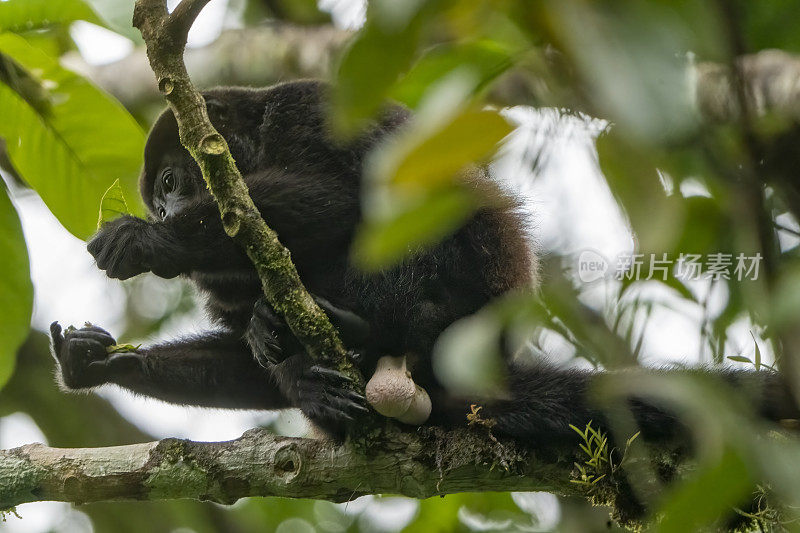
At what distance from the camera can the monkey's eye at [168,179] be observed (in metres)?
4.37

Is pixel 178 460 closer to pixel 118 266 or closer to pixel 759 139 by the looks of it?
pixel 118 266

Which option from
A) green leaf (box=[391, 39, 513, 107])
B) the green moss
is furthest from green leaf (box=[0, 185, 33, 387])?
green leaf (box=[391, 39, 513, 107])

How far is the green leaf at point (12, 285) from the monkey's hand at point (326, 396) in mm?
1264

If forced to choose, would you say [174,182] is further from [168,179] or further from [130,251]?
[130,251]

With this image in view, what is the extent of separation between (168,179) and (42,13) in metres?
0.96

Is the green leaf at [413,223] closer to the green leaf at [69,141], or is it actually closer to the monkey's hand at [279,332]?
the monkey's hand at [279,332]

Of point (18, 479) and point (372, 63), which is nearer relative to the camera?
point (372, 63)

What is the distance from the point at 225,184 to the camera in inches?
116

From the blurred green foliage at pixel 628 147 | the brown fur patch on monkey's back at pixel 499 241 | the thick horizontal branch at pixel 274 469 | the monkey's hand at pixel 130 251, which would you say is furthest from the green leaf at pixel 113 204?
the blurred green foliage at pixel 628 147

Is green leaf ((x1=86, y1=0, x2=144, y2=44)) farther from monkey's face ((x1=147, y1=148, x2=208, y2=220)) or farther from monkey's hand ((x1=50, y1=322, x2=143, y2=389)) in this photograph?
monkey's hand ((x1=50, y1=322, x2=143, y2=389))

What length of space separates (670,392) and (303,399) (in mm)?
2243

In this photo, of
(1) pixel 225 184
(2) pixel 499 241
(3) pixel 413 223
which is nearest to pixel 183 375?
(1) pixel 225 184

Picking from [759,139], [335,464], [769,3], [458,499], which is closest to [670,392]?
[759,139]

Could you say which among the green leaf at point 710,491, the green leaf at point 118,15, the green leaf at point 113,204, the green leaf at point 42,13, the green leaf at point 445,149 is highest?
the green leaf at point 42,13
